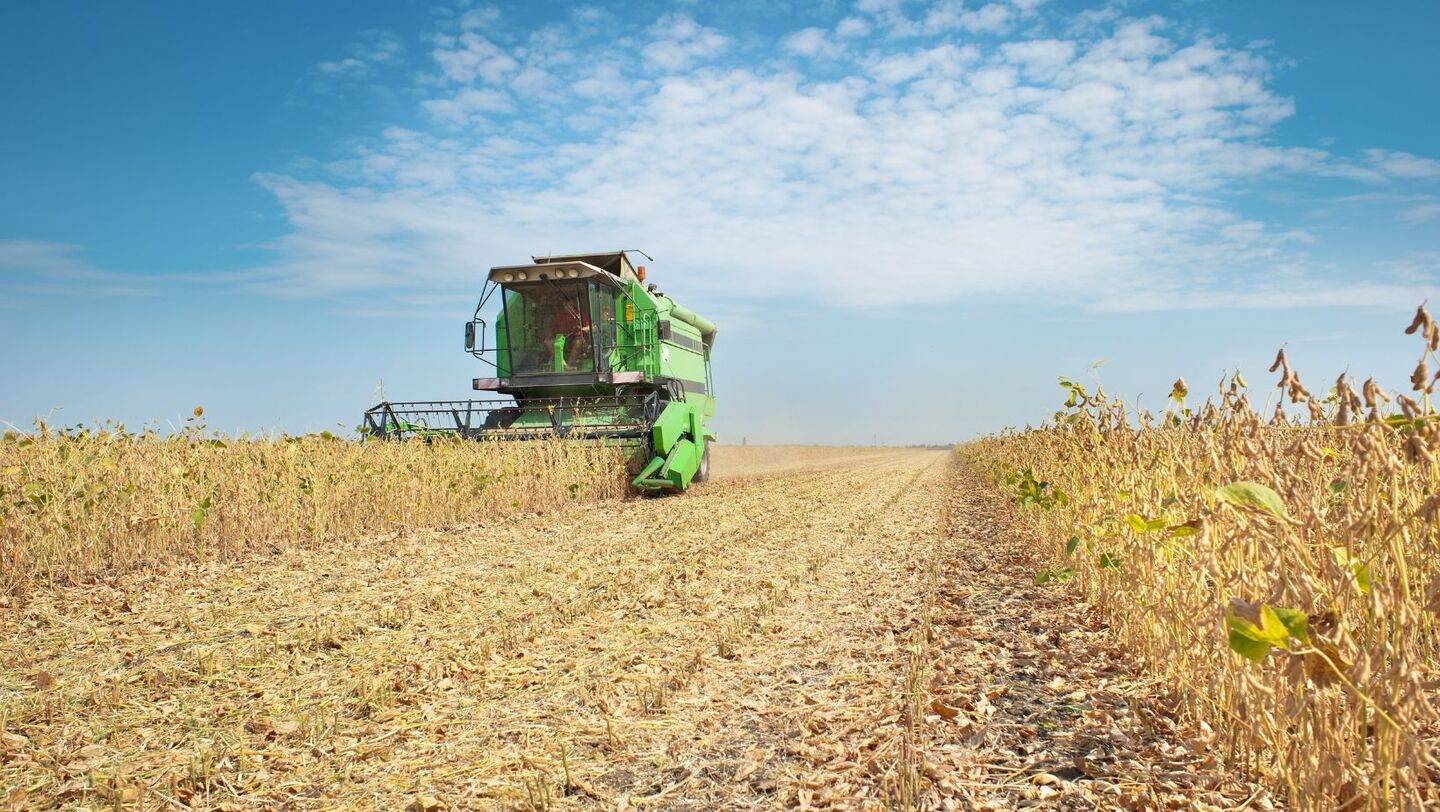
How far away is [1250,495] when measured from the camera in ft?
5.55

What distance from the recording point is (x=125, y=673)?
13.7ft

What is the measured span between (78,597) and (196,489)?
6.48 feet

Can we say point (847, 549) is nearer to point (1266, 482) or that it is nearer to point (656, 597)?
point (656, 597)

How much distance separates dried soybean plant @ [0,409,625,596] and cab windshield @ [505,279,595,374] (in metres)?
1.70

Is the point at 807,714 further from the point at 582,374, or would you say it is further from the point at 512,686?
the point at 582,374

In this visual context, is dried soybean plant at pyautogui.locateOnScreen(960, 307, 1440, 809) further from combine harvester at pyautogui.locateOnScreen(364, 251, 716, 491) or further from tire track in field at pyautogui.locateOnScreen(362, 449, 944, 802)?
combine harvester at pyautogui.locateOnScreen(364, 251, 716, 491)

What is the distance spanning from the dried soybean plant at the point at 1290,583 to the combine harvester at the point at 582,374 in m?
7.60

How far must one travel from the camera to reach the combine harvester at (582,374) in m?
12.0

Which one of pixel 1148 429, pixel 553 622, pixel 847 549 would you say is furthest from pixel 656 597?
pixel 1148 429

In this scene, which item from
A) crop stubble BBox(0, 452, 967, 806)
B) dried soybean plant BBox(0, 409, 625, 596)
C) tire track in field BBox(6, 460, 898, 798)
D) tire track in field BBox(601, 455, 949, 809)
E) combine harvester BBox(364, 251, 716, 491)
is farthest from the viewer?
combine harvester BBox(364, 251, 716, 491)

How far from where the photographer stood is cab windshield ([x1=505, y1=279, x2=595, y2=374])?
12773 millimetres

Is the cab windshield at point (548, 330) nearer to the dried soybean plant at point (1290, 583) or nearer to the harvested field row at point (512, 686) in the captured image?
the harvested field row at point (512, 686)

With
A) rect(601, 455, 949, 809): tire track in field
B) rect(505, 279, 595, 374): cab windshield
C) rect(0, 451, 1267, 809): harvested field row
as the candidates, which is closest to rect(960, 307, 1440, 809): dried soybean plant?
rect(0, 451, 1267, 809): harvested field row

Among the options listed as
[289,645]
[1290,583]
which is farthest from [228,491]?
[1290,583]
